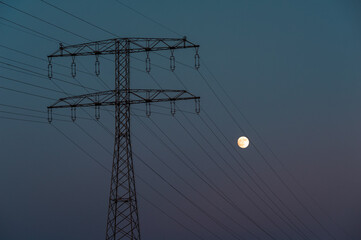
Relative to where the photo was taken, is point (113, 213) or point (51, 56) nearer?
point (113, 213)

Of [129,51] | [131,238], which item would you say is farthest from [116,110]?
[131,238]

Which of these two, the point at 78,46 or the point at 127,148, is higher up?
the point at 78,46

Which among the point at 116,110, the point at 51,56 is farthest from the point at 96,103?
the point at 51,56

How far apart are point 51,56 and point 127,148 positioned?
8695 mm

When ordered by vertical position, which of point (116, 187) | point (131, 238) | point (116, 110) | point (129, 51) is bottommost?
point (131, 238)

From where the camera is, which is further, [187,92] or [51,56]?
[51,56]

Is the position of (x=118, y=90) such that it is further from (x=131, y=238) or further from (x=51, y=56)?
(x=131, y=238)

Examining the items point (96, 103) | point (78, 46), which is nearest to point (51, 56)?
point (78, 46)

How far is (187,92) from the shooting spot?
40.3 m

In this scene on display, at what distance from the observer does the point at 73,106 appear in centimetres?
4209

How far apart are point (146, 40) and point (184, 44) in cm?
234

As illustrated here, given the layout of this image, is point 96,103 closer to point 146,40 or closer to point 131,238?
point 146,40

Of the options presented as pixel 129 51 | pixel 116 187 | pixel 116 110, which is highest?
pixel 129 51

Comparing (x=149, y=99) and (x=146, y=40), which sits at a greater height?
(x=146, y=40)
